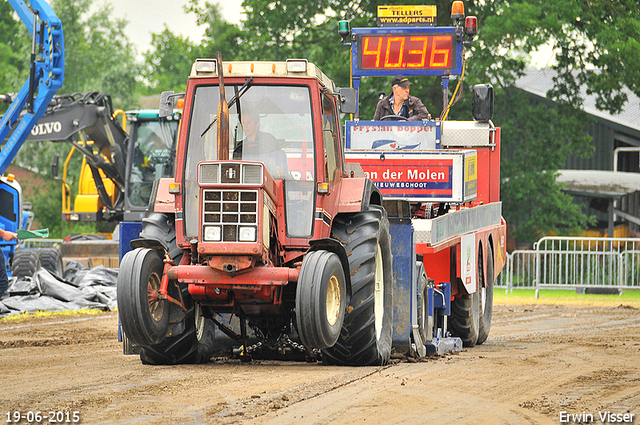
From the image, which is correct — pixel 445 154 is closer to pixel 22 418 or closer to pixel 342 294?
pixel 342 294

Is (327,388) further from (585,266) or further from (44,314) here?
(585,266)

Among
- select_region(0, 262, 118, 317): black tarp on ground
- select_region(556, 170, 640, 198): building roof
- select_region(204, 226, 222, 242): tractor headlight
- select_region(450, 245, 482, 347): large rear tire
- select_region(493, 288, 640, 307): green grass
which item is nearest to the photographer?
select_region(204, 226, 222, 242): tractor headlight

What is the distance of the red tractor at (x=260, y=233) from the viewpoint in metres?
7.56

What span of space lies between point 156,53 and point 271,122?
217ft

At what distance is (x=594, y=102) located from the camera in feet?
116

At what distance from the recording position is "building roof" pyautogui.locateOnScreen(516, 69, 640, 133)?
32.2 m

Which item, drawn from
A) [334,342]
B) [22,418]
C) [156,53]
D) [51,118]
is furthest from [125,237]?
[156,53]

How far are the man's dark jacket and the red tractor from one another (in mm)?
4133

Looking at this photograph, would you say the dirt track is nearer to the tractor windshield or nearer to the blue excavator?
the tractor windshield

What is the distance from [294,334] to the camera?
29.1 ft

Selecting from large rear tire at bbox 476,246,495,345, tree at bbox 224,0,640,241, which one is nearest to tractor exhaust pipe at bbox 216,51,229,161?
large rear tire at bbox 476,246,495,345

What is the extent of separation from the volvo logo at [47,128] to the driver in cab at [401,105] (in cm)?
975

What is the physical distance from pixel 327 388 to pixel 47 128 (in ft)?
49.7

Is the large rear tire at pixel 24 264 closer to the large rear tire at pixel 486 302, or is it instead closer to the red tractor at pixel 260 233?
the large rear tire at pixel 486 302
